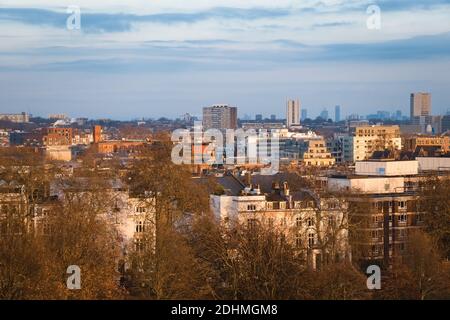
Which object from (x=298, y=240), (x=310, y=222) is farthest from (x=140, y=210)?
(x=298, y=240)

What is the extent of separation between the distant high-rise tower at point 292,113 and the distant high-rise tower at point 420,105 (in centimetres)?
1738

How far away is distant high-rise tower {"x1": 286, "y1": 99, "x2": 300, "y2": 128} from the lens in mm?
178000

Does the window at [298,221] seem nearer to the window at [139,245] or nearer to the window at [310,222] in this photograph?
the window at [310,222]

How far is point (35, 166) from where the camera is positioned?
41.5 m

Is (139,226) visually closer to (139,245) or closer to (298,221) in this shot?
(298,221)

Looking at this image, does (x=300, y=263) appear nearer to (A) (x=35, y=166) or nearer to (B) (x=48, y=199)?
(B) (x=48, y=199)

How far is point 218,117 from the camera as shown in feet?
357

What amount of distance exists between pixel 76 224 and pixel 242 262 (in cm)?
473

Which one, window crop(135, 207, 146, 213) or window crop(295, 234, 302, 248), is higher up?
window crop(135, 207, 146, 213)

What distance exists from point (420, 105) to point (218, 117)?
259 feet

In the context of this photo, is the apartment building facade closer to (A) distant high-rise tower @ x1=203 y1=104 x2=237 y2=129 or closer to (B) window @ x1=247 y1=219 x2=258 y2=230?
(B) window @ x1=247 y1=219 x2=258 y2=230
